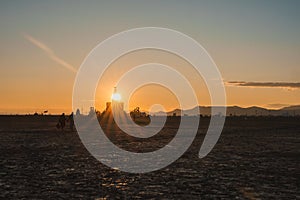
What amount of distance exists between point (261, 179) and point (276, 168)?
4798 mm

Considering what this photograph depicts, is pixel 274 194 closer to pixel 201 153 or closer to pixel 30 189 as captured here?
pixel 30 189

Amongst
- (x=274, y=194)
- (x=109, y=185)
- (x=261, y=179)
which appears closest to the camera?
(x=274, y=194)

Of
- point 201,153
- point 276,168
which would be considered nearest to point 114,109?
point 201,153

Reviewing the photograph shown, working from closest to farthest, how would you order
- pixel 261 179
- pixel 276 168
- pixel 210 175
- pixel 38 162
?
1. pixel 261 179
2. pixel 210 175
3. pixel 276 168
4. pixel 38 162

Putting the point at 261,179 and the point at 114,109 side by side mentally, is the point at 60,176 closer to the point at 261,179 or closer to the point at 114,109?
the point at 261,179

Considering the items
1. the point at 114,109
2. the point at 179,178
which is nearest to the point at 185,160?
the point at 179,178

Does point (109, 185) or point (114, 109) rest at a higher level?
point (114, 109)

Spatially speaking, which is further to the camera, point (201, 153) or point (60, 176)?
point (201, 153)

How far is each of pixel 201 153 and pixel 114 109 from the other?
126 metres

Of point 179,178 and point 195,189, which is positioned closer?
point 195,189

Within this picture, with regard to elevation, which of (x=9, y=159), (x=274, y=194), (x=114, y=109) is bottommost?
(x=274, y=194)

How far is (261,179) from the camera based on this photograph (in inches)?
912

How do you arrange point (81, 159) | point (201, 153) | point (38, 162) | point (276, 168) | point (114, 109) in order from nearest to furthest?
1. point (276, 168)
2. point (38, 162)
3. point (81, 159)
4. point (201, 153)
5. point (114, 109)

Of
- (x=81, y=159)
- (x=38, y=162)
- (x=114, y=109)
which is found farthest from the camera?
(x=114, y=109)
